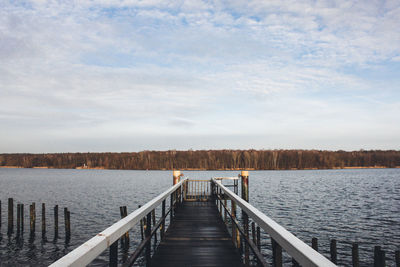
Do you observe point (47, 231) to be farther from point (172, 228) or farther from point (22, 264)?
point (172, 228)

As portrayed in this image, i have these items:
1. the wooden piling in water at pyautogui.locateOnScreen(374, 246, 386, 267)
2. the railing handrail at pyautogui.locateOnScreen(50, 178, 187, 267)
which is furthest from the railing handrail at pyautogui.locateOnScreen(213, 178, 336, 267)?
the wooden piling in water at pyautogui.locateOnScreen(374, 246, 386, 267)

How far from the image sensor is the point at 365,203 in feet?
95.8

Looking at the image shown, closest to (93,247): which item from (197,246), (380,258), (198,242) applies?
(197,246)

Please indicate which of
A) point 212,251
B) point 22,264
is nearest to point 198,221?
point 212,251

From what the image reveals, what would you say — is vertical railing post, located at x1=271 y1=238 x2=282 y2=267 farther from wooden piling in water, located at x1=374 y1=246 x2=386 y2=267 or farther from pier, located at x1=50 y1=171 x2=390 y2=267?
wooden piling in water, located at x1=374 y1=246 x2=386 y2=267

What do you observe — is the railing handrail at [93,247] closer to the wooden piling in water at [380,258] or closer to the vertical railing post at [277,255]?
the vertical railing post at [277,255]

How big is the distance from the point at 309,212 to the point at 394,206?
33.1 feet

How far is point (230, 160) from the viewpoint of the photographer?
4459 inches

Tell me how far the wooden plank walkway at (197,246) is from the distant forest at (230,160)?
103 metres

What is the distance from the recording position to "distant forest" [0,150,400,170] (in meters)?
115

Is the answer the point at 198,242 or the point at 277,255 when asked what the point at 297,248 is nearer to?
the point at 277,255

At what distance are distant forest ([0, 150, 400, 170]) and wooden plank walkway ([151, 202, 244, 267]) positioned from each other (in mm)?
102897

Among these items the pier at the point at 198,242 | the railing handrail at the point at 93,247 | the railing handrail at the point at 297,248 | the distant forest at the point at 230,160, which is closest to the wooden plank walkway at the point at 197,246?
the pier at the point at 198,242

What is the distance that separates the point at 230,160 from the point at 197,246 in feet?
353
